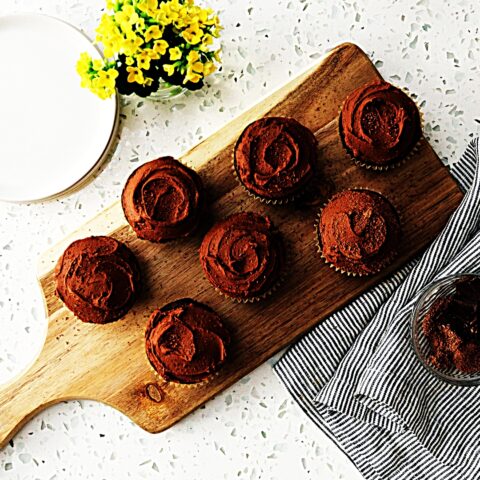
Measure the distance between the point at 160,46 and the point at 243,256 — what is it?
0.57m

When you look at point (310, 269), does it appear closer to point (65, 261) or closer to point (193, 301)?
point (193, 301)

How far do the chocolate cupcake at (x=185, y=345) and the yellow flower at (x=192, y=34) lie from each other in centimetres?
68

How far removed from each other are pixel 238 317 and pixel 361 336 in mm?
338

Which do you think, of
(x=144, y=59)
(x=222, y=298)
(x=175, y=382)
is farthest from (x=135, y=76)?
(x=175, y=382)

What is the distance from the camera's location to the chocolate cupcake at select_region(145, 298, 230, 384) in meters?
1.96

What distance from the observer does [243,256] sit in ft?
6.44

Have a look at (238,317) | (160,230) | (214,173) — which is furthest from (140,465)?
(214,173)

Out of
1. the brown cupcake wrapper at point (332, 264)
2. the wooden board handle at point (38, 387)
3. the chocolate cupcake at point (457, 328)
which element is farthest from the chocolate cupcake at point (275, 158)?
the wooden board handle at point (38, 387)

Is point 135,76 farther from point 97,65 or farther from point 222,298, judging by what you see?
point 222,298

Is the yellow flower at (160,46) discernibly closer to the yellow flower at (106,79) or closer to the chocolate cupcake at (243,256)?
the yellow flower at (106,79)

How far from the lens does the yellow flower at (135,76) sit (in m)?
1.95

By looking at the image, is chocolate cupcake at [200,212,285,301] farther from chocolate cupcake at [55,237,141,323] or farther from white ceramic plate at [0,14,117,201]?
white ceramic plate at [0,14,117,201]

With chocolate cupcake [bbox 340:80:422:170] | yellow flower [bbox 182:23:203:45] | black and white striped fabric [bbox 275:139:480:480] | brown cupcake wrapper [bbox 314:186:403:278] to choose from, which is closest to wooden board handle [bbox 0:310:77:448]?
black and white striped fabric [bbox 275:139:480:480]

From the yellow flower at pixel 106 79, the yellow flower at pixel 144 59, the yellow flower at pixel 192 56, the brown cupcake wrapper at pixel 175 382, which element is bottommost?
the brown cupcake wrapper at pixel 175 382
